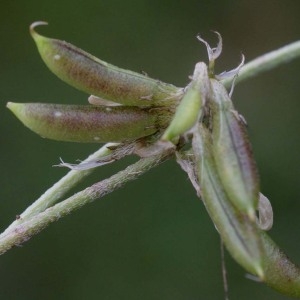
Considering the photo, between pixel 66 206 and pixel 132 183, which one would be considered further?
pixel 132 183

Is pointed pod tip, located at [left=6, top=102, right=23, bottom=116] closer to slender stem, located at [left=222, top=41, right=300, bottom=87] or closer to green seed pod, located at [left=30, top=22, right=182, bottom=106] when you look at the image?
green seed pod, located at [left=30, top=22, right=182, bottom=106]

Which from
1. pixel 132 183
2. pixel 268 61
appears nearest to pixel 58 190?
pixel 268 61

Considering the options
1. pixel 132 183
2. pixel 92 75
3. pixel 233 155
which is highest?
pixel 92 75

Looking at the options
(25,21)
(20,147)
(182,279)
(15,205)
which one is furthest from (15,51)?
(182,279)

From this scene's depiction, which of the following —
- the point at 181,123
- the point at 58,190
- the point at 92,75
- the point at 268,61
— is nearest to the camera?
the point at 181,123

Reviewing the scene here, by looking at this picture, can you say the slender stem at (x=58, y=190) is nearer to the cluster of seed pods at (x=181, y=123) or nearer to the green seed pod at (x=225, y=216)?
the cluster of seed pods at (x=181, y=123)

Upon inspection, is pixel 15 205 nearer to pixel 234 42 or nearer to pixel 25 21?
pixel 25 21

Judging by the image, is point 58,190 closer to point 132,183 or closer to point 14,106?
point 14,106

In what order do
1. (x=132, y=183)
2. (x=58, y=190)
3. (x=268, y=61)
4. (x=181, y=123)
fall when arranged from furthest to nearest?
1. (x=132, y=183)
2. (x=268, y=61)
3. (x=58, y=190)
4. (x=181, y=123)
